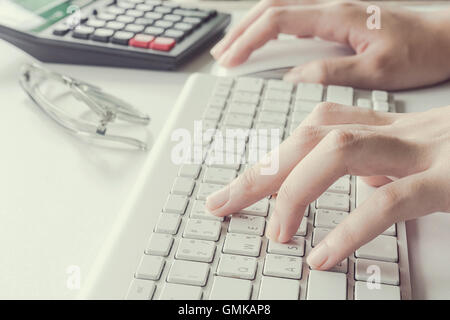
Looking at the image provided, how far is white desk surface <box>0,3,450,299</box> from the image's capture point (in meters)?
0.43

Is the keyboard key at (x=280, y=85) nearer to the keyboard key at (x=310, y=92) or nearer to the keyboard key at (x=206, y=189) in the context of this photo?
the keyboard key at (x=310, y=92)

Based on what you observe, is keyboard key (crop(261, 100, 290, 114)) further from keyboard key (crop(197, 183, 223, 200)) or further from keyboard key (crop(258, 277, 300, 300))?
keyboard key (crop(258, 277, 300, 300))

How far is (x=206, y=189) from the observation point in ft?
1.61

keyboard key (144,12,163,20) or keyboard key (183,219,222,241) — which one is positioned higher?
keyboard key (183,219,222,241)

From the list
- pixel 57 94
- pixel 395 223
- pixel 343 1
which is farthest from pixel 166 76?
pixel 395 223

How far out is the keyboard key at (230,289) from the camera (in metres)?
0.39

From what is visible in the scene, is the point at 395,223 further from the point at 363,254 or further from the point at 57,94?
the point at 57,94

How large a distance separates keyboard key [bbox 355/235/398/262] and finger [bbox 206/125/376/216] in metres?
0.08

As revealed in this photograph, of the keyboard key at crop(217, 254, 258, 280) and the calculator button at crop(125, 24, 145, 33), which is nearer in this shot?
the keyboard key at crop(217, 254, 258, 280)

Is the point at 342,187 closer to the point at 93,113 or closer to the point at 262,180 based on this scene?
the point at 262,180

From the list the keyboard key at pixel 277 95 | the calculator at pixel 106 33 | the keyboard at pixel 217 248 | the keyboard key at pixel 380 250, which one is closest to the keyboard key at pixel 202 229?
the keyboard at pixel 217 248

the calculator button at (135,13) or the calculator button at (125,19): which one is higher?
the calculator button at (125,19)

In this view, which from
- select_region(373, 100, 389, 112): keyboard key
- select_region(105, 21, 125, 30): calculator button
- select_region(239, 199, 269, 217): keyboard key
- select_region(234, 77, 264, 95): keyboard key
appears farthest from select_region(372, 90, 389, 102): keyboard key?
select_region(105, 21, 125, 30): calculator button

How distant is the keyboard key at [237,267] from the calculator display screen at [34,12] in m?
0.48
